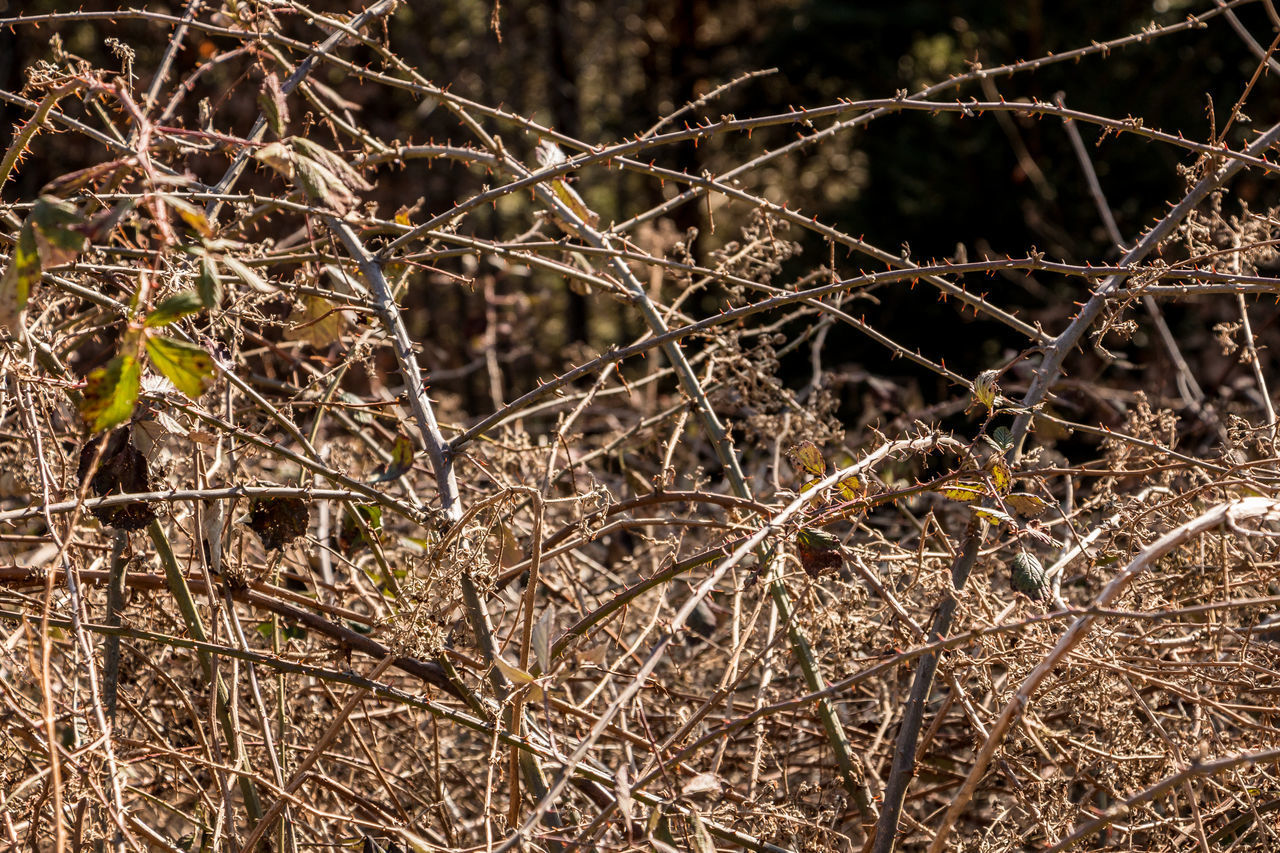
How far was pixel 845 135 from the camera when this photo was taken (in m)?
7.35

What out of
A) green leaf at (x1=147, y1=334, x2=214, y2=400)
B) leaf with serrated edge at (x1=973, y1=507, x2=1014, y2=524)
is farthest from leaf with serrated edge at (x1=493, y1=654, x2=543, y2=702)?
leaf with serrated edge at (x1=973, y1=507, x2=1014, y2=524)

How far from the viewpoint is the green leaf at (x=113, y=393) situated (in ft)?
2.73

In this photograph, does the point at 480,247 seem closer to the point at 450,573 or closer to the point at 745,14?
the point at 450,573

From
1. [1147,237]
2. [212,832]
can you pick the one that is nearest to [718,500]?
[1147,237]

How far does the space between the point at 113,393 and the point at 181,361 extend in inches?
2.1

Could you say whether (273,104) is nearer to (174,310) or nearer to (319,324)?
(174,310)

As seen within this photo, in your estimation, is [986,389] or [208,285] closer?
[208,285]

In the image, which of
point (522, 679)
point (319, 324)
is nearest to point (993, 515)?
point (522, 679)

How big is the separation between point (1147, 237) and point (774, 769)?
3.27 feet

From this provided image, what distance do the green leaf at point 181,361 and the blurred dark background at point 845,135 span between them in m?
2.22

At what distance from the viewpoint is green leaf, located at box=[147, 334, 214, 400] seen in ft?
2.75

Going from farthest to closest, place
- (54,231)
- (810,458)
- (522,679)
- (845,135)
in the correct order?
(845,135), (810,458), (522,679), (54,231)

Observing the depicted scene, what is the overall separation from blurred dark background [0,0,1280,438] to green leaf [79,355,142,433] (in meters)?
2.23

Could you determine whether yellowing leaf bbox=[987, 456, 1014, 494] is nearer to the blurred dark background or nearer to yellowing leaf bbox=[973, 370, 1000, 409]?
yellowing leaf bbox=[973, 370, 1000, 409]
